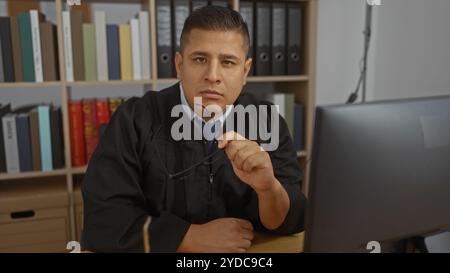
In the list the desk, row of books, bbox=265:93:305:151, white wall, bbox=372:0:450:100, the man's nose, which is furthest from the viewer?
row of books, bbox=265:93:305:151

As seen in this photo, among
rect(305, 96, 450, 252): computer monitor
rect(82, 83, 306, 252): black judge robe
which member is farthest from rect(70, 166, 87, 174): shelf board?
rect(305, 96, 450, 252): computer monitor

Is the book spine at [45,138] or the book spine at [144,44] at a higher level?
the book spine at [144,44]

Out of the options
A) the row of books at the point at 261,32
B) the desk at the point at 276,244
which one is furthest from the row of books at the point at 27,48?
the desk at the point at 276,244

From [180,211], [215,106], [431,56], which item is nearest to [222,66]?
[215,106]

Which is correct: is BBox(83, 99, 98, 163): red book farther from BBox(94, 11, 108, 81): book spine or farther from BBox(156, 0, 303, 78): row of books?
BBox(156, 0, 303, 78): row of books

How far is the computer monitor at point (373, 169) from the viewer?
0.64 meters

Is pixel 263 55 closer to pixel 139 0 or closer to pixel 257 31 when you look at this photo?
pixel 257 31

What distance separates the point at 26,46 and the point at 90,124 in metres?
0.45

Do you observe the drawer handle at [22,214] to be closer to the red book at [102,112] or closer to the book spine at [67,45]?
the red book at [102,112]

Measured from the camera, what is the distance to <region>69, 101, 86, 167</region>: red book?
203 cm

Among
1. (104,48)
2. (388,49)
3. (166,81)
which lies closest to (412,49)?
(388,49)

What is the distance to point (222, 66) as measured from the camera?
46.6 inches

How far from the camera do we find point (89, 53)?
200cm
